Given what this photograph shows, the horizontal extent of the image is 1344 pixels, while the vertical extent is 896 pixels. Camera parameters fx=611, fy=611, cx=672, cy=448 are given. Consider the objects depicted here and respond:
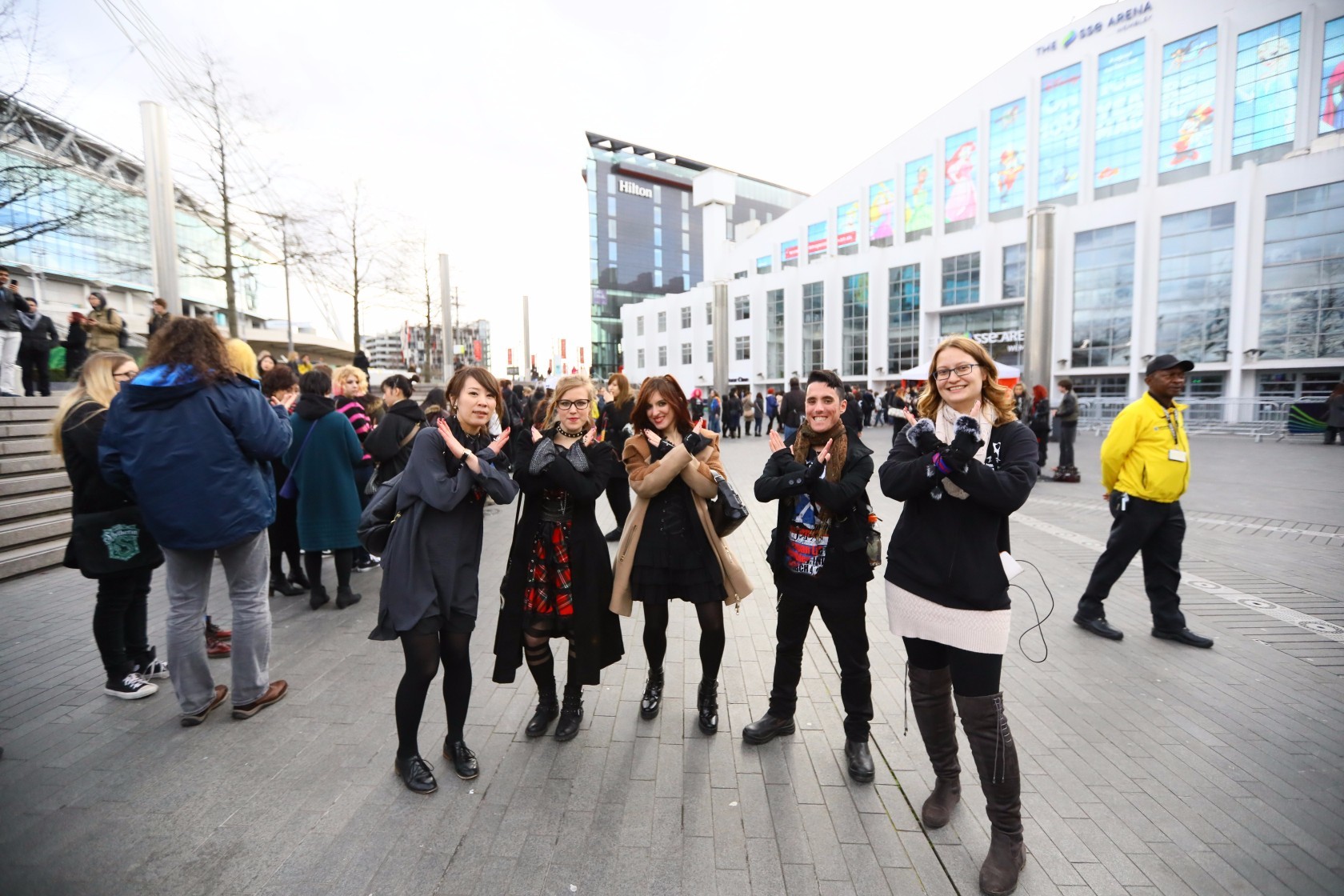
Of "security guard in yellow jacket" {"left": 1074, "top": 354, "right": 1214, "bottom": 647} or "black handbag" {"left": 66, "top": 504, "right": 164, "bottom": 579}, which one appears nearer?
"black handbag" {"left": 66, "top": 504, "right": 164, "bottom": 579}

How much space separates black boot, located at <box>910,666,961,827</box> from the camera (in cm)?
257

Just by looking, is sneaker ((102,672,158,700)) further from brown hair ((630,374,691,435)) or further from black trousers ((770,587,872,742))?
black trousers ((770,587,872,742))

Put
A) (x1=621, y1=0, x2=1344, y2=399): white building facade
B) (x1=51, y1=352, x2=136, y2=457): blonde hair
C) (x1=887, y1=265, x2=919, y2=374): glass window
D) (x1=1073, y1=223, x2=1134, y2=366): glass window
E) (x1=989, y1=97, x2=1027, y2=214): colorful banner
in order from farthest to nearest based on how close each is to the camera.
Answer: (x1=887, y1=265, x2=919, y2=374): glass window
(x1=989, y1=97, x2=1027, y2=214): colorful banner
(x1=1073, y1=223, x2=1134, y2=366): glass window
(x1=621, y1=0, x2=1344, y2=399): white building facade
(x1=51, y1=352, x2=136, y2=457): blonde hair

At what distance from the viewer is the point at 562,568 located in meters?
3.24

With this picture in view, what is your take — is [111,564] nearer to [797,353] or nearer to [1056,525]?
[1056,525]

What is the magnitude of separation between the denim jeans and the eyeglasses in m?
3.67

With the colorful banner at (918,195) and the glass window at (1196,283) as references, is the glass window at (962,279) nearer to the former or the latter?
the colorful banner at (918,195)

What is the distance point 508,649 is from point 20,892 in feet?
6.26

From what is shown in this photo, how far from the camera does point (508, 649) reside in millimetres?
3207

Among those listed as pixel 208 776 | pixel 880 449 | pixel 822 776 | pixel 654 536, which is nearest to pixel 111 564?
pixel 208 776

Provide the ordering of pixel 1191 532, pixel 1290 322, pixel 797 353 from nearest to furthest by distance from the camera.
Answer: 1. pixel 1191 532
2. pixel 1290 322
3. pixel 797 353

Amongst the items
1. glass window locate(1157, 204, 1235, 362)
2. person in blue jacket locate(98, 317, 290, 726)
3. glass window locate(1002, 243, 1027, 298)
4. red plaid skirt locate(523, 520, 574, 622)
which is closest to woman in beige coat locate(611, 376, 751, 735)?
red plaid skirt locate(523, 520, 574, 622)

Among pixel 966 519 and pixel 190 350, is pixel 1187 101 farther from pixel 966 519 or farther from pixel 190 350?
pixel 190 350

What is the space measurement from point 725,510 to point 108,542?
3.62 m
